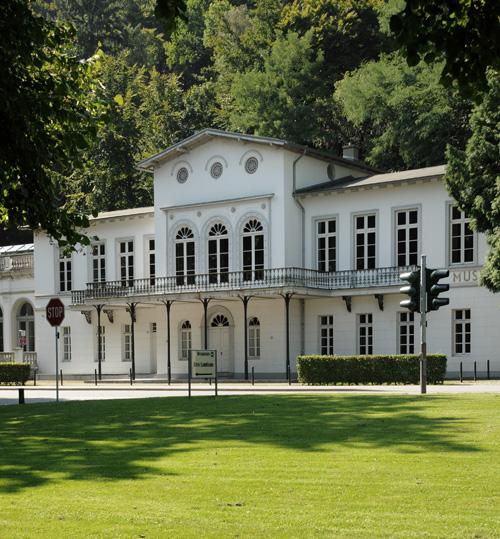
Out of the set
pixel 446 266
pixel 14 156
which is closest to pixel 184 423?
pixel 14 156

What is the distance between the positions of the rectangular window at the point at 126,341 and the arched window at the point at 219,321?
5746 mm

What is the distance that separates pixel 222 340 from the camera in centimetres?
4928

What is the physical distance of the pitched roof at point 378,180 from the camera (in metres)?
42.7

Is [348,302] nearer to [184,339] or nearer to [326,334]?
[326,334]

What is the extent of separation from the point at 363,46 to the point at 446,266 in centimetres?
2730

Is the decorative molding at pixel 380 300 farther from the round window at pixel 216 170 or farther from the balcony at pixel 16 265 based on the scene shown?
the balcony at pixel 16 265

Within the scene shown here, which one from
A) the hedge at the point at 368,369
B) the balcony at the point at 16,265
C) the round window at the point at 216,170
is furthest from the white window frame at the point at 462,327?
the balcony at the point at 16,265

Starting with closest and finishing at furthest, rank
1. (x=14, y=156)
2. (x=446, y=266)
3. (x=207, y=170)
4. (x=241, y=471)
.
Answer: (x=241, y=471) → (x=14, y=156) → (x=446, y=266) → (x=207, y=170)

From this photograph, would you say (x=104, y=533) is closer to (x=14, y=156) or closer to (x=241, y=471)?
(x=241, y=471)

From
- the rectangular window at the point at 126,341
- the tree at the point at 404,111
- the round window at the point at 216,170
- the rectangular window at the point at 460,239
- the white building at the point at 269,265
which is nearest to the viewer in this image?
the rectangular window at the point at 460,239

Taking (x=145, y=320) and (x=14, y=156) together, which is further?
(x=145, y=320)

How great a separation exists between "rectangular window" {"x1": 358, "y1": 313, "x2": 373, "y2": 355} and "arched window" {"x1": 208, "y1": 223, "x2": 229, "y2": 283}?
7025mm

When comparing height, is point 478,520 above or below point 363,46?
below

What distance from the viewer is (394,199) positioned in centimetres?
4400
